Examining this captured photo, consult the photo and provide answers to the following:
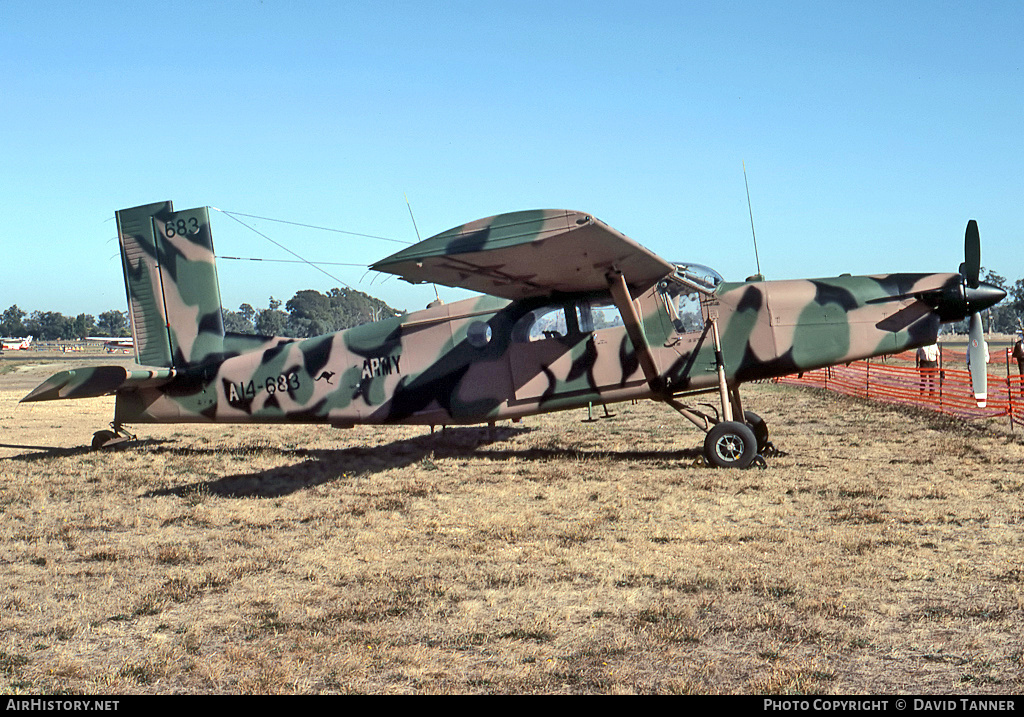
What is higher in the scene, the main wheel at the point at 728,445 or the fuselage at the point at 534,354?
the fuselage at the point at 534,354

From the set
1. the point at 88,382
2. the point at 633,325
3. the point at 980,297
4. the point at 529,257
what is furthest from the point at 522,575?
the point at 88,382

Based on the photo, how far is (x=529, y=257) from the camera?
8.56 metres

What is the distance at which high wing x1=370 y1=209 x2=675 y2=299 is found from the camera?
7.51 meters

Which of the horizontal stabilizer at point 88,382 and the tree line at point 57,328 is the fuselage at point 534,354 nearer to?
the horizontal stabilizer at point 88,382

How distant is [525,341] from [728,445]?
3.09 m

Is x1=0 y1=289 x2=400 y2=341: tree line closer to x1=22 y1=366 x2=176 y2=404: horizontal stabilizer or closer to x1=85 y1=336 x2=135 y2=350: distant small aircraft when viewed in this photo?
x1=85 y1=336 x2=135 y2=350: distant small aircraft

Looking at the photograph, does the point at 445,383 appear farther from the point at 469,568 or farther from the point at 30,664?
the point at 30,664

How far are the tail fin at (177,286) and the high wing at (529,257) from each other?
16.5 ft

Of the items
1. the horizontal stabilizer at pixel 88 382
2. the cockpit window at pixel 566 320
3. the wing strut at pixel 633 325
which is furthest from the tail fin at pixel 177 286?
the wing strut at pixel 633 325

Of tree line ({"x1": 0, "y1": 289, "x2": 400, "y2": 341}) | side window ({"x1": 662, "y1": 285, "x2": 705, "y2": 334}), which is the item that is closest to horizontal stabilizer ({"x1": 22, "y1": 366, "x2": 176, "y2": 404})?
side window ({"x1": 662, "y1": 285, "x2": 705, "y2": 334})

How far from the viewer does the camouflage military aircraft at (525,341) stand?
10336 millimetres

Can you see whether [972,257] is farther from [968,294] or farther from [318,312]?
[318,312]

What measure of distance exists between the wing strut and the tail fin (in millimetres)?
6399

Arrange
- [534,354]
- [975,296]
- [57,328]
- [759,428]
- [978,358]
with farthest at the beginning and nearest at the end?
[57,328], [759,428], [534,354], [978,358], [975,296]
